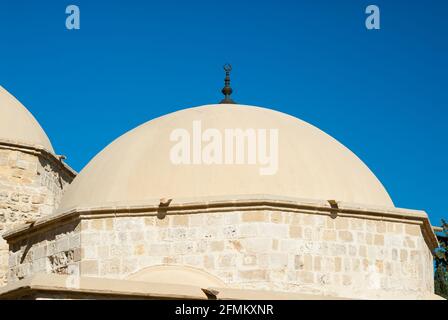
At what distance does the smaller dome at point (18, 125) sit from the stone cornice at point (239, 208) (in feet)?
12.4

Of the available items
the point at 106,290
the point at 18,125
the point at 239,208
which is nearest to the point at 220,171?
the point at 239,208

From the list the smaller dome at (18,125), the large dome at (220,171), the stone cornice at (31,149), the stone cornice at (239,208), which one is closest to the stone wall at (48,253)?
the stone cornice at (239,208)

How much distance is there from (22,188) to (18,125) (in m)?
1.27

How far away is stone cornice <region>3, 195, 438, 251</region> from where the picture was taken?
11.2 m

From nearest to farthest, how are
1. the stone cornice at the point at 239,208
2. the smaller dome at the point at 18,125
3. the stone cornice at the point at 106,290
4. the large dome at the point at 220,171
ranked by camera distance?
the stone cornice at the point at 106,290 < the stone cornice at the point at 239,208 < the large dome at the point at 220,171 < the smaller dome at the point at 18,125

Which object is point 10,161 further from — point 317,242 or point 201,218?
point 317,242

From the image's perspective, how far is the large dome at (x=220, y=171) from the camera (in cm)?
1175

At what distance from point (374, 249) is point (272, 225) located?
4.33ft

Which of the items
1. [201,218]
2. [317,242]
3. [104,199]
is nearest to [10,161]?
[104,199]

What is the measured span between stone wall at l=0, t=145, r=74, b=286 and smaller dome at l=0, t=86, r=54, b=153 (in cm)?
23

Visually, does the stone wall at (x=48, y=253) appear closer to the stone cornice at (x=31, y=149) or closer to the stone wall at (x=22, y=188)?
the stone wall at (x=22, y=188)

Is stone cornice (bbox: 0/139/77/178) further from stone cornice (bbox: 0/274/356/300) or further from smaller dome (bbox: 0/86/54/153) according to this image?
stone cornice (bbox: 0/274/356/300)

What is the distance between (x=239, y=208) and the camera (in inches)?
443

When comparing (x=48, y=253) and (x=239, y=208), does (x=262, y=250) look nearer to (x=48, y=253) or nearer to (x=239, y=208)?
(x=239, y=208)
